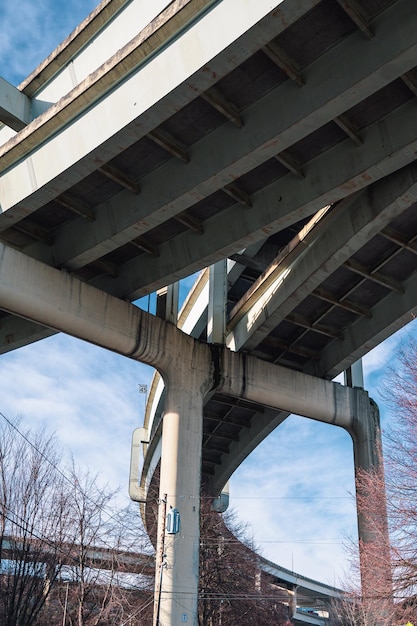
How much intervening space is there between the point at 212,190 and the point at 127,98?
2945mm

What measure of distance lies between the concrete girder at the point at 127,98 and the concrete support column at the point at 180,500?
7537 mm

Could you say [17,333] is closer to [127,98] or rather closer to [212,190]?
[212,190]

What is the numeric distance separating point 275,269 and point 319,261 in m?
2.13

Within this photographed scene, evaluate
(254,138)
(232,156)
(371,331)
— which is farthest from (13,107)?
(371,331)

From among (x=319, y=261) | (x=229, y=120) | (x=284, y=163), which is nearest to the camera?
(x=229, y=120)

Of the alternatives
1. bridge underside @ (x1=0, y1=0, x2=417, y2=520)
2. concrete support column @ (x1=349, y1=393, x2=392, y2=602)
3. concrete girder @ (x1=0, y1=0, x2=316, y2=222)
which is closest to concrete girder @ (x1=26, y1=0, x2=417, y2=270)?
bridge underside @ (x1=0, y1=0, x2=417, y2=520)

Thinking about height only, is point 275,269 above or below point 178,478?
above

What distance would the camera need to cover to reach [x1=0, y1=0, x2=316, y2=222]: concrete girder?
11.0 meters

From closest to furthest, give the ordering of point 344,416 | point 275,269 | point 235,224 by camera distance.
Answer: point 235,224 → point 275,269 → point 344,416

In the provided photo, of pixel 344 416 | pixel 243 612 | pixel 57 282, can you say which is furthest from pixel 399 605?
pixel 243 612

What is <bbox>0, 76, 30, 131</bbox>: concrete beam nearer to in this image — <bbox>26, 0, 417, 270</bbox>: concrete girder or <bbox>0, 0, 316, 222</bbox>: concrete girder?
<bbox>0, 0, 316, 222</bbox>: concrete girder

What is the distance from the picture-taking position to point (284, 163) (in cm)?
1516

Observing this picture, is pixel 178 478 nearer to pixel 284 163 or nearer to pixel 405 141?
pixel 284 163

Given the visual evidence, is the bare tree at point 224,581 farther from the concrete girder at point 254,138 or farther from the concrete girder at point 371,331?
the concrete girder at point 254,138
